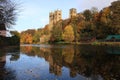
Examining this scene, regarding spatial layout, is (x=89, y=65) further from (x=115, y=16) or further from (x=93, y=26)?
(x=93, y=26)

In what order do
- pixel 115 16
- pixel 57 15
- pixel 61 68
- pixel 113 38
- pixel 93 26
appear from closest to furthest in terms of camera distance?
pixel 61 68 < pixel 113 38 < pixel 115 16 < pixel 93 26 < pixel 57 15

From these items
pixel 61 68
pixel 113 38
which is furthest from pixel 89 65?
pixel 113 38

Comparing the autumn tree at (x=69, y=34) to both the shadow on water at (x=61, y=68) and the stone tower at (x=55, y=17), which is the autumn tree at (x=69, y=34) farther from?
the shadow on water at (x=61, y=68)

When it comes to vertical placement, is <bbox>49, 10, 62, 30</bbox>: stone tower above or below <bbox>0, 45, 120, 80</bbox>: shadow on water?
above

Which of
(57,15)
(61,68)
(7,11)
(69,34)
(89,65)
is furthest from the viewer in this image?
(57,15)

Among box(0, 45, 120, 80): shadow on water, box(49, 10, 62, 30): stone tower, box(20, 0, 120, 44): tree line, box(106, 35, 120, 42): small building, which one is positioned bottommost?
box(0, 45, 120, 80): shadow on water

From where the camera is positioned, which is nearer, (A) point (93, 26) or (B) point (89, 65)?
(B) point (89, 65)

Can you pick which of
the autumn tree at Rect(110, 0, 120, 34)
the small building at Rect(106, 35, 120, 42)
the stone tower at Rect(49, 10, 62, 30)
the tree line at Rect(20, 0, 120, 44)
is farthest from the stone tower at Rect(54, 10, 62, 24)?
the small building at Rect(106, 35, 120, 42)

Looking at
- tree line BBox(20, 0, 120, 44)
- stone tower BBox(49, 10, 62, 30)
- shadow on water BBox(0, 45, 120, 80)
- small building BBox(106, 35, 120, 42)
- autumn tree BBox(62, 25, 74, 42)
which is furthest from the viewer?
stone tower BBox(49, 10, 62, 30)

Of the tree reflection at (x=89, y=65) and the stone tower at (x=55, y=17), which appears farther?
the stone tower at (x=55, y=17)

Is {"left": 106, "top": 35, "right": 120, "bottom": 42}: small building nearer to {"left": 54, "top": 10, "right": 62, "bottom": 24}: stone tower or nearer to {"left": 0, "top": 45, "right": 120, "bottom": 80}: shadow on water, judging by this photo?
{"left": 0, "top": 45, "right": 120, "bottom": 80}: shadow on water

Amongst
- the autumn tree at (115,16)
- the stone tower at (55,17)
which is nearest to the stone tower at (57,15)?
the stone tower at (55,17)

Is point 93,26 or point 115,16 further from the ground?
point 115,16

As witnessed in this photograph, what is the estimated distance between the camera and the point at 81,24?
9975 centimetres
